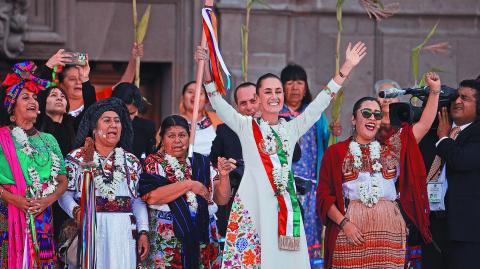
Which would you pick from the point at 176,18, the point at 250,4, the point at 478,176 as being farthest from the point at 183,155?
the point at 176,18

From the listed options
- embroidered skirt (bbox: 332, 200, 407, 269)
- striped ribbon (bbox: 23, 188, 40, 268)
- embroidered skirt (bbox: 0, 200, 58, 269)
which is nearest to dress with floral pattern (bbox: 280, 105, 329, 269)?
embroidered skirt (bbox: 332, 200, 407, 269)

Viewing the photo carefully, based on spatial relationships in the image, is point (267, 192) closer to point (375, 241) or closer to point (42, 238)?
point (375, 241)

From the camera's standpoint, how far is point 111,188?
408 inches

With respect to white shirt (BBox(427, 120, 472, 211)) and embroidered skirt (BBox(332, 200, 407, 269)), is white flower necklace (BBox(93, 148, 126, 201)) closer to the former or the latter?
embroidered skirt (BBox(332, 200, 407, 269))

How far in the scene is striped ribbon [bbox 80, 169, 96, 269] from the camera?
10.2 m

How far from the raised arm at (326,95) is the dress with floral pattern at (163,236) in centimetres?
94

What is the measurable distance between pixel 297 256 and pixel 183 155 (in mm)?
1256

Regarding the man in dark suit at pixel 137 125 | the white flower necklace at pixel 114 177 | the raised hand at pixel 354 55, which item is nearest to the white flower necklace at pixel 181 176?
the white flower necklace at pixel 114 177

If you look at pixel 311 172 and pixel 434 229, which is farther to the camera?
pixel 311 172

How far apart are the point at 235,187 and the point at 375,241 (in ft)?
4.35

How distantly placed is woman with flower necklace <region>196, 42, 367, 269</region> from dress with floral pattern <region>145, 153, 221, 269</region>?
1.75ft

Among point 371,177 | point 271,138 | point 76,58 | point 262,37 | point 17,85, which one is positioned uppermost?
point 262,37

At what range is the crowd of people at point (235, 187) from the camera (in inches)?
403

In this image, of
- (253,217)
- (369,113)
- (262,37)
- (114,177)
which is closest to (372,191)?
(369,113)
